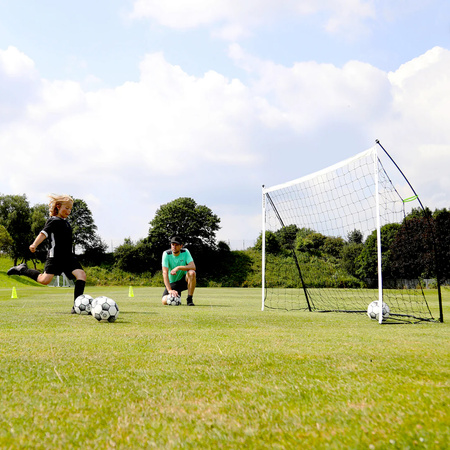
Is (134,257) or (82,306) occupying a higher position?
(134,257)

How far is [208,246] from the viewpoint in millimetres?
53219

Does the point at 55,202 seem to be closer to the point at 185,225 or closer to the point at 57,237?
the point at 57,237

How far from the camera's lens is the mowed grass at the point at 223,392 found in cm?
194

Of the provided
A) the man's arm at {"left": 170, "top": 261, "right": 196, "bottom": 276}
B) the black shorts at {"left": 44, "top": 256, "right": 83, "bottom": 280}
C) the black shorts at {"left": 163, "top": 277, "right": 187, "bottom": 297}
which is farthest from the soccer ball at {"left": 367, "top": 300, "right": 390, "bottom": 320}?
the black shorts at {"left": 44, "top": 256, "right": 83, "bottom": 280}

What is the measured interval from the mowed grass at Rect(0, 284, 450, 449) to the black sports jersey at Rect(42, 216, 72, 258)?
2.72m

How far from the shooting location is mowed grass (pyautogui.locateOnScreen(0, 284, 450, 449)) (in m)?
1.94

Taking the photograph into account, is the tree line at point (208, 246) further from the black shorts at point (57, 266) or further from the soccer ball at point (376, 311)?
the black shorts at point (57, 266)

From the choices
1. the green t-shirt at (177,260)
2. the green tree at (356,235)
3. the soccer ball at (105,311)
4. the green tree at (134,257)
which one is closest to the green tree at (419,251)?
the green tree at (356,235)

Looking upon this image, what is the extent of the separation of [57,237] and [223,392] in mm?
5859

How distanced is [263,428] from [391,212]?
7629 mm

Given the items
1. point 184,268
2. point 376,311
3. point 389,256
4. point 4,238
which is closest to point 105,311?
point 184,268

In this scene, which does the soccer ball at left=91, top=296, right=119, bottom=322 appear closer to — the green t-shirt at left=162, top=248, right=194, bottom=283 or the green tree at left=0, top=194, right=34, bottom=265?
the green t-shirt at left=162, top=248, right=194, bottom=283

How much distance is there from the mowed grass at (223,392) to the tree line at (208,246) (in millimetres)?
35070

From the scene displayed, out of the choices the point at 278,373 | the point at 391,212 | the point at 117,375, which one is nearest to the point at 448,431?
the point at 278,373
